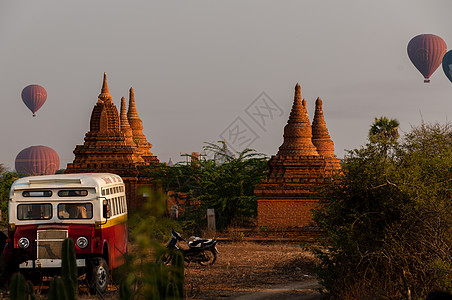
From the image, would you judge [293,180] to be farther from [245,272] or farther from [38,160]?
[38,160]

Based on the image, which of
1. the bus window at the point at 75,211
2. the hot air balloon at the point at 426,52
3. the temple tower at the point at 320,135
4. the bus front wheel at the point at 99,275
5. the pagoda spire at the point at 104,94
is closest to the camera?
the bus front wheel at the point at 99,275

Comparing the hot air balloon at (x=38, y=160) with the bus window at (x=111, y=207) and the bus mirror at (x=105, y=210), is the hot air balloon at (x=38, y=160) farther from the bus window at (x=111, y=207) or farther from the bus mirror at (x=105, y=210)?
the bus mirror at (x=105, y=210)

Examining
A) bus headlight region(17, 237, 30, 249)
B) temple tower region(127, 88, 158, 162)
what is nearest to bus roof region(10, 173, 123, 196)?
bus headlight region(17, 237, 30, 249)

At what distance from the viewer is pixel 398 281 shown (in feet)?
37.3

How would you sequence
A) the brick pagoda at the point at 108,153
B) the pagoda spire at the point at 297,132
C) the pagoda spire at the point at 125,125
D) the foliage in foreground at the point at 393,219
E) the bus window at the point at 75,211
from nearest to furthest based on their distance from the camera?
the foliage in foreground at the point at 393,219
the bus window at the point at 75,211
the pagoda spire at the point at 297,132
the brick pagoda at the point at 108,153
the pagoda spire at the point at 125,125

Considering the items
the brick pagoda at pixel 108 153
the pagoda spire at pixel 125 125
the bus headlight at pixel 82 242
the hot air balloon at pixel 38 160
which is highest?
the hot air balloon at pixel 38 160

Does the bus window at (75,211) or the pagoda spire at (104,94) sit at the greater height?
the pagoda spire at (104,94)

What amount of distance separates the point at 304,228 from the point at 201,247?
7637mm

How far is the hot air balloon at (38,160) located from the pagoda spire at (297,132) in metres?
91.3

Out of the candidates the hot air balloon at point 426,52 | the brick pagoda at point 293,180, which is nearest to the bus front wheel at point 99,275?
the brick pagoda at point 293,180

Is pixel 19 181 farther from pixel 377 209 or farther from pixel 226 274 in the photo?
pixel 377 209

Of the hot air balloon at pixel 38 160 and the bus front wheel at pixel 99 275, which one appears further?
the hot air balloon at pixel 38 160

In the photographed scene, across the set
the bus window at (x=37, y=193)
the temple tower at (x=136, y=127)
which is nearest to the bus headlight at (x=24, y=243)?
the bus window at (x=37, y=193)

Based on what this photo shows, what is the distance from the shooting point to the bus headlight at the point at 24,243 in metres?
A: 13.2
